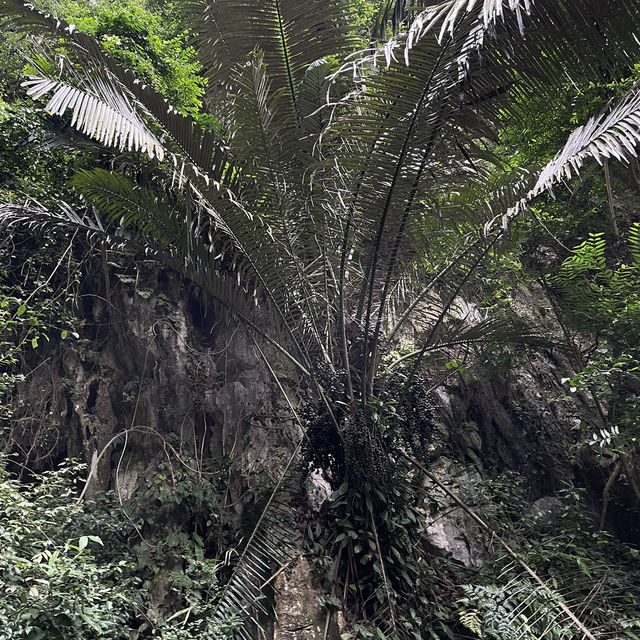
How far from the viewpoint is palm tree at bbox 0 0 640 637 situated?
275cm

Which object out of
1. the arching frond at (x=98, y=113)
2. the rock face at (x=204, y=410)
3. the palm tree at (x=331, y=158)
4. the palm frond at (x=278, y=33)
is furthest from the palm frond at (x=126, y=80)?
the rock face at (x=204, y=410)

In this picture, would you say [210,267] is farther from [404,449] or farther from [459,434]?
[459,434]

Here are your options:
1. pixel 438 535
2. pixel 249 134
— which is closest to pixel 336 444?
pixel 438 535

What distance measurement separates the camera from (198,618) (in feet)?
9.63

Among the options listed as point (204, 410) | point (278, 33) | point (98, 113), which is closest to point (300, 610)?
point (204, 410)

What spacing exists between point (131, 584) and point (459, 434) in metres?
3.10

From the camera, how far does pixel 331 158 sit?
3221 millimetres

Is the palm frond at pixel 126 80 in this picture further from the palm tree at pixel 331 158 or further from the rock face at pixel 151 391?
the rock face at pixel 151 391

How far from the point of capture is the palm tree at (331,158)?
2.75m

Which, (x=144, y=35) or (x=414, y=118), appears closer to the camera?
(x=414, y=118)

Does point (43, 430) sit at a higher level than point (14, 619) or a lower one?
higher

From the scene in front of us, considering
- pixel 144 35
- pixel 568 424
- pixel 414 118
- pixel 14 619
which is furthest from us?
pixel 144 35

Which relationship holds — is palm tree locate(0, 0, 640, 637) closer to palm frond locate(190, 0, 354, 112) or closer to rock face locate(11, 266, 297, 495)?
palm frond locate(190, 0, 354, 112)

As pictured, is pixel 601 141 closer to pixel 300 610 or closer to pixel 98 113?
pixel 98 113
